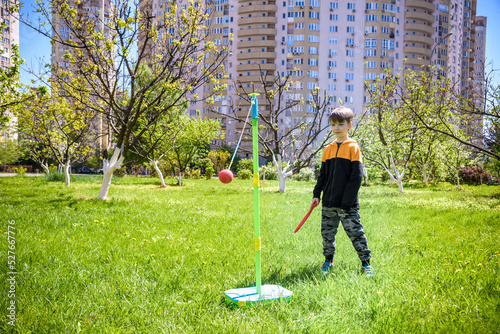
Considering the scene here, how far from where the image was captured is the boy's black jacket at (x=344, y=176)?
3.95 m

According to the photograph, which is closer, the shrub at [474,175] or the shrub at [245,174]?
the shrub at [474,175]

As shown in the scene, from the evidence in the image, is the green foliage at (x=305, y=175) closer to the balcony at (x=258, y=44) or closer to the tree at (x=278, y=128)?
the tree at (x=278, y=128)

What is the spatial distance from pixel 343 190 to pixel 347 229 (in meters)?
0.48

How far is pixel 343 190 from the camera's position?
4059 mm

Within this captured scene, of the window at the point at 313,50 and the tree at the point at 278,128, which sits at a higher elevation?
the window at the point at 313,50

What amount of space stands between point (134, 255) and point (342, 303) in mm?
2885

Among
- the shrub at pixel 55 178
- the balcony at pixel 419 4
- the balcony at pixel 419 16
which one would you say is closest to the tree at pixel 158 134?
the shrub at pixel 55 178

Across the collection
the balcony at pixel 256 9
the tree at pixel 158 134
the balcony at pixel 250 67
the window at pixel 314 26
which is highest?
the balcony at pixel 256 9

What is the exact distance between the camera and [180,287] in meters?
3.60

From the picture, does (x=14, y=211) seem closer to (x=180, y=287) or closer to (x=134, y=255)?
(x=134, y=255)

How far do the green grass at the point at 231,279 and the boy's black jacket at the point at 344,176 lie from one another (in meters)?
0.82

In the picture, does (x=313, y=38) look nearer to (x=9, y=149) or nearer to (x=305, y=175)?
(x=305, y=175)

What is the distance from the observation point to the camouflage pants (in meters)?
4.08

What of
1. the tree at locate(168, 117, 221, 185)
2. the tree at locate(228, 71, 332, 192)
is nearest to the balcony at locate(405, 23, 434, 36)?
the tree at locate(228, 71, 332, 192)
